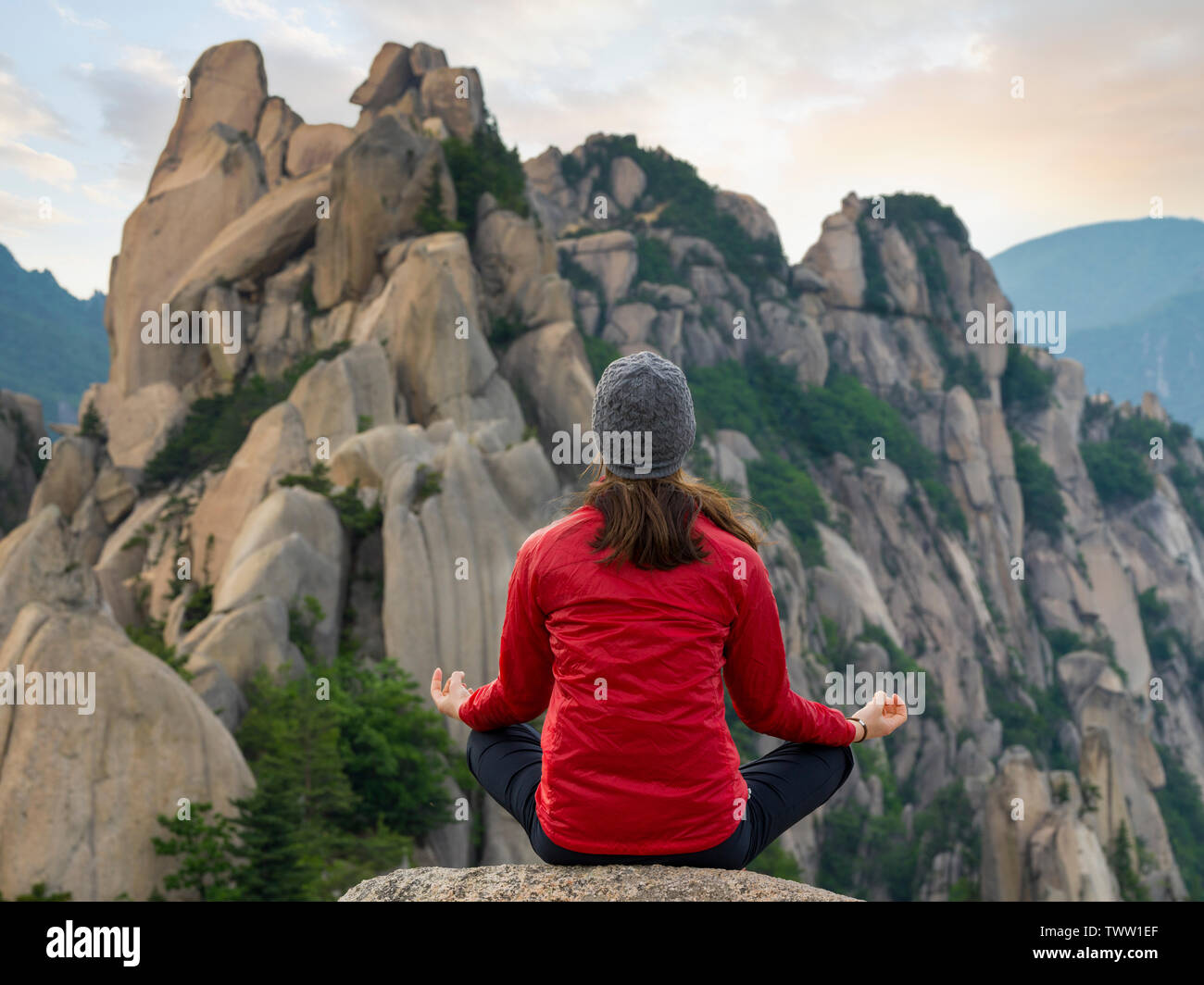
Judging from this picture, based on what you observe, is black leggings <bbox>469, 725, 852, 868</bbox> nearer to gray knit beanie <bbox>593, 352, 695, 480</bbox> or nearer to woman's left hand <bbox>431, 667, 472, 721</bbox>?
woman's left hand <bbox>431, 667, 472, 721</bbox>

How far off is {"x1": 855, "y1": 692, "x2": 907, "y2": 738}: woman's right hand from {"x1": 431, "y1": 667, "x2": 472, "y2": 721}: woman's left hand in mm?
1300

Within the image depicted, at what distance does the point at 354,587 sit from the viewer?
17.5 metres

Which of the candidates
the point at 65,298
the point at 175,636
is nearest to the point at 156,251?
the point at 175,636

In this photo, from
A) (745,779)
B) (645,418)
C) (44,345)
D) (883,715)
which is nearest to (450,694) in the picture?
(745,779)

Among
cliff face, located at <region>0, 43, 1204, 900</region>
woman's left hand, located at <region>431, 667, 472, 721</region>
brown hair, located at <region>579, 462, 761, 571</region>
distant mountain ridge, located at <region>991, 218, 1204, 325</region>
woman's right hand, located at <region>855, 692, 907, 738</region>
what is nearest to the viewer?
brown hair, located at <region>579, 462, 761, 571</region>

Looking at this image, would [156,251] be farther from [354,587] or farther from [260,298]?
[354,587]

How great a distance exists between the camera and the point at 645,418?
2857 mm

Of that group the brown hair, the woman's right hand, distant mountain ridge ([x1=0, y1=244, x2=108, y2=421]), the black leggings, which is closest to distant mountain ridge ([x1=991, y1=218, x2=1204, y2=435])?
distant mountain ridge ([x1=0, y1=244, x2=108, y2=421])

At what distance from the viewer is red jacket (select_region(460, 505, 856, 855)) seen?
2.73 m

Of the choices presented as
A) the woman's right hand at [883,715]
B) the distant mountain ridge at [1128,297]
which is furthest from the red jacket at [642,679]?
the distant mountain ridge at [1128,297]

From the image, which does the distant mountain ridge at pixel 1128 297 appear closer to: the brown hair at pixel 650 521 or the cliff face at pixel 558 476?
the cliff face at pixel 558 476

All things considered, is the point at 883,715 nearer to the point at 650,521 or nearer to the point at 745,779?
the point at 745,779

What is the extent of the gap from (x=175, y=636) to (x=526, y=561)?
16.2 meters

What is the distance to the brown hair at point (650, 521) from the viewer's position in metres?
2.71
